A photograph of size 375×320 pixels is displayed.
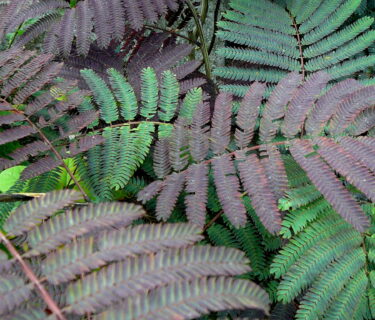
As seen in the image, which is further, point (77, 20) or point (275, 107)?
point (77, 20)

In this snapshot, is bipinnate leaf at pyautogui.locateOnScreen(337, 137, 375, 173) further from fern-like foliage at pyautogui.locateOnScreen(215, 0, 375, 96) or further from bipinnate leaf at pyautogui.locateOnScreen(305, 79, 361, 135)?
fern-like foliage at pyautogui.locateOnScreen(215, 0, 375, 96)

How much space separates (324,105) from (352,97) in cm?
9

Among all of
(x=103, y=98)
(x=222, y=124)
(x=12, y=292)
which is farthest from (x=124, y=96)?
(x=12, y=292)

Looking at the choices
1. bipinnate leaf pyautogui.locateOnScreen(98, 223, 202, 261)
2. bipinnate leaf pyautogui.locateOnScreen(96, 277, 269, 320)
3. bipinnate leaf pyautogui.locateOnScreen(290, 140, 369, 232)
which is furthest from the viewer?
bipinnate leaf pyautogui.locateOnScreen(290, 140, 369, 232)

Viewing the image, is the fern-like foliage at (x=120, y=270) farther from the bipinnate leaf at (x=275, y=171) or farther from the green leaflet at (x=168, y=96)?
the green leaflet at (x=168, y=96)

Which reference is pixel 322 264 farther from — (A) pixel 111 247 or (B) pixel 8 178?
(B) pixel 8 178

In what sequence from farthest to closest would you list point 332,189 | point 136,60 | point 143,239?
point 136,60 < point 332,189 < point 143,239

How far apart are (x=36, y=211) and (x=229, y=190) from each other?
20.9 inches

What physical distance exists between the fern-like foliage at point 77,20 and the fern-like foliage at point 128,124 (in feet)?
0.67

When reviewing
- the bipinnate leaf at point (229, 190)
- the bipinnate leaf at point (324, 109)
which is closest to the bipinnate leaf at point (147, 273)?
the bipinnate leaf at point (229, 190)

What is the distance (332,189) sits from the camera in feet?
3.80

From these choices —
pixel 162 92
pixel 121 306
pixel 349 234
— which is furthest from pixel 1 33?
pixel 349 234

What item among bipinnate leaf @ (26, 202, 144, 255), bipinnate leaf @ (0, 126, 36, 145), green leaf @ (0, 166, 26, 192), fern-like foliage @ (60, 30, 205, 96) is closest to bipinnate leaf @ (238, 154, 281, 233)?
bipinnate leaf @ (26, 202, 144, 255)

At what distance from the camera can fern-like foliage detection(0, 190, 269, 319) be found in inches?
31.4
